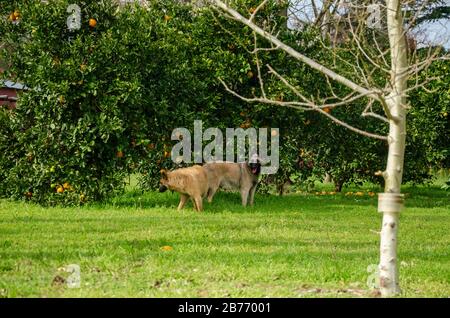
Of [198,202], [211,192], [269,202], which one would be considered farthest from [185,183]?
[269,202]

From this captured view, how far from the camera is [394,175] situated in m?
5.80

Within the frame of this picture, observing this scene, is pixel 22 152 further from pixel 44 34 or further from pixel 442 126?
pixel 442 126

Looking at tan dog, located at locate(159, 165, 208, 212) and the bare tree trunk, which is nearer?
the bare tree trunk

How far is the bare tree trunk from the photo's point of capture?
18.7ft

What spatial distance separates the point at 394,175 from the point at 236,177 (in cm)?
769

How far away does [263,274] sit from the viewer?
669 cm

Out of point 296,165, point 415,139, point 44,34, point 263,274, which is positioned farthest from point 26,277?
point 415,139

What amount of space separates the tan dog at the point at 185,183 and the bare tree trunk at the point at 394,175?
636 cm

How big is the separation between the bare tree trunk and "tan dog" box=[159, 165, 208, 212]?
636cm

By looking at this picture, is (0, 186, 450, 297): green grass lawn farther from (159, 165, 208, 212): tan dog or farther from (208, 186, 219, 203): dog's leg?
(159, 165, 208, 212): tan dog

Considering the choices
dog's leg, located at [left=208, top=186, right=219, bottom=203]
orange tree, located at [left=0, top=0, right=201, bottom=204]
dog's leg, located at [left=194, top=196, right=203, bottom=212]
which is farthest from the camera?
dog's leg, located at [left=208, top=186, right=219, bottom=203]

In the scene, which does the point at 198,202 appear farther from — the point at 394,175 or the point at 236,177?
the point at 394,175

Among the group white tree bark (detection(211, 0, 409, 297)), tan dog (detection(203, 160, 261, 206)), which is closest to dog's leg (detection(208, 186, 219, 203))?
tan dog (detection(203, 160, 261, 206))
